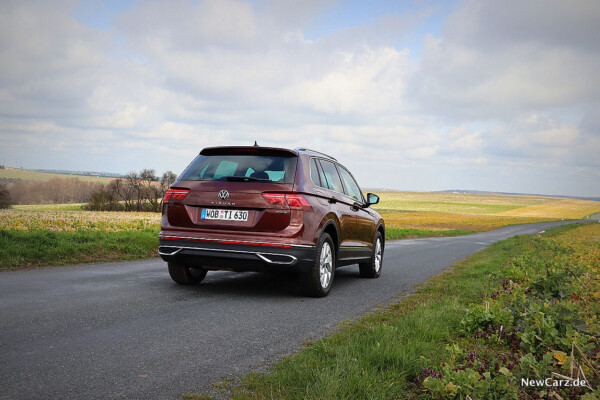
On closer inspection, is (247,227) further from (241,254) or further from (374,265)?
(374,265)

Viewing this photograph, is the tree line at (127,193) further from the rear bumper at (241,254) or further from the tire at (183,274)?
the rear bumper at (241,254)

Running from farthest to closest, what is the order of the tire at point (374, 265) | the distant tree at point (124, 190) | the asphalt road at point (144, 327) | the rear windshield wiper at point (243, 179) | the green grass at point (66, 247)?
the distant tree at point (124, 190)
the tire at point (374, 265)
the green grass at point (66, 247)
the rear windshield wiper at point (243, 179)
the asphalt road at point (144, 327)

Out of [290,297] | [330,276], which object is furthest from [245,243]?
[330,276]

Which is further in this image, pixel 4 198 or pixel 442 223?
pixel 442 223

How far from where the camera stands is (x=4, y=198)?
43.8 metres

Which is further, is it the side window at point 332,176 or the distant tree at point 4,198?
the distant tree at point 4,198

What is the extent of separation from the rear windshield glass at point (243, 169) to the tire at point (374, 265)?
11.5ft

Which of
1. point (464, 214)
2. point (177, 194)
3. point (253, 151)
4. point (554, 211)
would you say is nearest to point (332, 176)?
point (253, 151)

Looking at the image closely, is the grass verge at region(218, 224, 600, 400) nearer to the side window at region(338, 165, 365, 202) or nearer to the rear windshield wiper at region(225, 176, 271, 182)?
the rear windshield wiper at region(225, 176, 271, 182)

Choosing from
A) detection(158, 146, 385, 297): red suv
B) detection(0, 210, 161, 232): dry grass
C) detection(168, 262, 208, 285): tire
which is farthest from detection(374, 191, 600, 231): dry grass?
detection(158, 146, 385, 297): red suv

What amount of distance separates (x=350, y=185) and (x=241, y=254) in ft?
11.0

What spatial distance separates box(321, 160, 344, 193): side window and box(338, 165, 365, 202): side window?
1.17 feet

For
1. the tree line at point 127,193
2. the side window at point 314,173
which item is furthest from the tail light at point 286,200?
the tree line at point 127,193

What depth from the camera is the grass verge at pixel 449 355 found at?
2.84 meters
